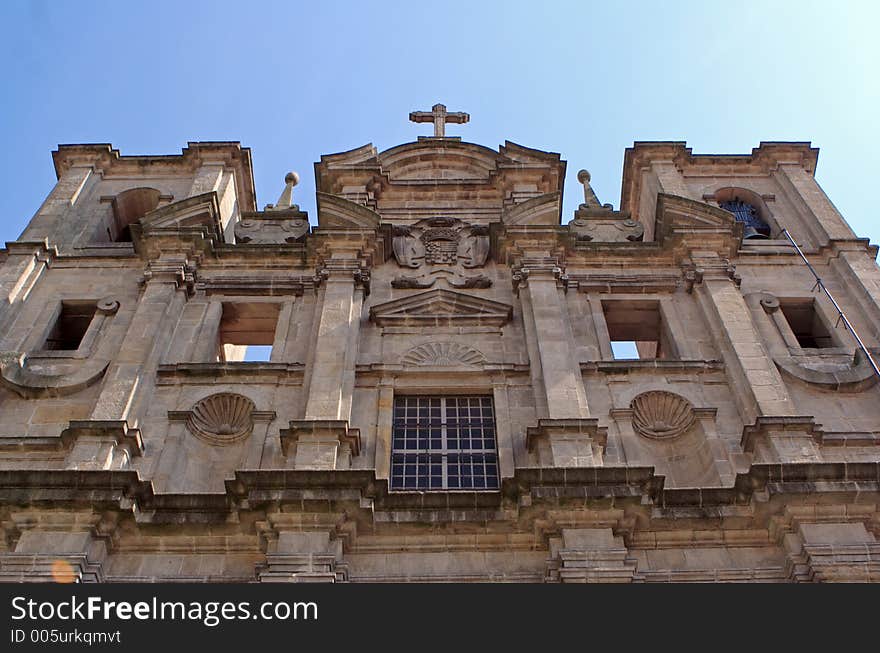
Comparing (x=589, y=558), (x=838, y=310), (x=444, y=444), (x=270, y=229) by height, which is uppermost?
(x=270, y=229)

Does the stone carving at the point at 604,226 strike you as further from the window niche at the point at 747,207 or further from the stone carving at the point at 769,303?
the stone carving at the point at 769,303

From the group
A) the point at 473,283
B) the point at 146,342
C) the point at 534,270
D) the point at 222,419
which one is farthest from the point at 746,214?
the point at 146,342

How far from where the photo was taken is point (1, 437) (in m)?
15.5

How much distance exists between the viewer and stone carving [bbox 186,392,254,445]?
16.0 metres

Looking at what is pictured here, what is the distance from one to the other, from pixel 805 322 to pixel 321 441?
10.7m

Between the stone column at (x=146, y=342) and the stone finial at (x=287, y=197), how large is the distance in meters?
4.92

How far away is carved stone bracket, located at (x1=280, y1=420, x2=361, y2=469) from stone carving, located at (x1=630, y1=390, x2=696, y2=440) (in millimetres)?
4734

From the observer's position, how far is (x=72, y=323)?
1992 cm

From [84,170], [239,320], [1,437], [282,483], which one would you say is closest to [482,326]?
[239,320]

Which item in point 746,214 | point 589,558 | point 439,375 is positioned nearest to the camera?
point 589,558

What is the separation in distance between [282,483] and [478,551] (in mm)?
2789

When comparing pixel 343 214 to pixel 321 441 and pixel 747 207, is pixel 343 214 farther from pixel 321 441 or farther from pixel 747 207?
pixel 747 207
